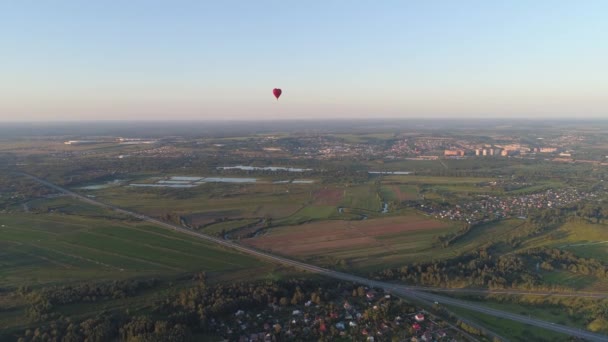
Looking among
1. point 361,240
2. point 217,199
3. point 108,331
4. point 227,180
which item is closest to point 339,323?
point 108,331

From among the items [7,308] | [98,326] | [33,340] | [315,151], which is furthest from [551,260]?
[315,151]

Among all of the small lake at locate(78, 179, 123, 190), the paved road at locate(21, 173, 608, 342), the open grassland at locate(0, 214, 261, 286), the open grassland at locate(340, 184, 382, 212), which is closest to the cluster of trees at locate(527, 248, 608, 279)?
the paved road at locate(21, 173, 608, 342)

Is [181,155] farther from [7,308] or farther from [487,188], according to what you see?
[7,308]

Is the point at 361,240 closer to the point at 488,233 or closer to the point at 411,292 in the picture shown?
the point at 411,292

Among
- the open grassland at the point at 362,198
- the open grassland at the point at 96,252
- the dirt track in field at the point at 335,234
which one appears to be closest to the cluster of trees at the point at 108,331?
the open grassland at the point at 96,252

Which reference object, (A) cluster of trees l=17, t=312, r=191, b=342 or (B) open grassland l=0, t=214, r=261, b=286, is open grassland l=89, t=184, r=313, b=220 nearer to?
(B) open grassland l=0, t=214, r=261, b=286

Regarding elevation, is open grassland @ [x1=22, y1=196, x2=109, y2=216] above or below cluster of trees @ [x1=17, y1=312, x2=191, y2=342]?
above

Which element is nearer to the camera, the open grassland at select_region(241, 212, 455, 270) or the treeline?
the treeline
